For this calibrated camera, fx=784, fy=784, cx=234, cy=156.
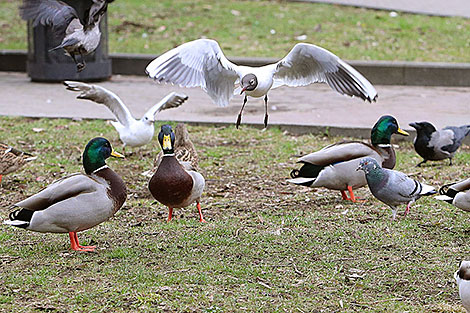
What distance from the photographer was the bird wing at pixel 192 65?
6223mm

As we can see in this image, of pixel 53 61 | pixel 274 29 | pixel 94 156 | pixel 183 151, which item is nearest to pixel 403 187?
→ pixel 183 151

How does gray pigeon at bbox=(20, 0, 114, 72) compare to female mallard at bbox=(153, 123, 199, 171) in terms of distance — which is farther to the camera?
female mallard at bbox=(153, 123, 199, 171)

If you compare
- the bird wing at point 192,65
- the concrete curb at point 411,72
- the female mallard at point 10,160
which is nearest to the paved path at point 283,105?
the concrete curb at point 411,72

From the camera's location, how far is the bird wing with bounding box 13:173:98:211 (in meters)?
5.24

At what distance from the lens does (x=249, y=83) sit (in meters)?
6.06

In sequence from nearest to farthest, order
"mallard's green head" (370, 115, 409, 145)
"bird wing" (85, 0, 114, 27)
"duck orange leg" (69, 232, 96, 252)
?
1. "duck orange leg" (69, 232, 96, 252)
2. "bird wing" (85, 0, 114, 27)
3. "mallard's green head" (370, 115, 409, 145)

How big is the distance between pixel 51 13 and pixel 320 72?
227 centimetres

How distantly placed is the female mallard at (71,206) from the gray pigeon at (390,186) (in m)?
1.94

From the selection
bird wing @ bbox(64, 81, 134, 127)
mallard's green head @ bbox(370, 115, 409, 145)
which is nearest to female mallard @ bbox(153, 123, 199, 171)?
bird wing @ bbox(64, 81, 134, 127)

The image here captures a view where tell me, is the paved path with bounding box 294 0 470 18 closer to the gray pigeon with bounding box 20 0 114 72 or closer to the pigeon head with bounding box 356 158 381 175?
the pigeon head with bounding box 356 158 381 175

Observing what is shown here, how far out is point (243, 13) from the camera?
55.1 ft

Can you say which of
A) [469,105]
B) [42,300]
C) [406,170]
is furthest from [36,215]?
[469,105]

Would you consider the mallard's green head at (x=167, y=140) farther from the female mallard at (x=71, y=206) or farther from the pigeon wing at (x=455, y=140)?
the pigeon wing at (x=455, y=140)

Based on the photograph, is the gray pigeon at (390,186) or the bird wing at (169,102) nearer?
the gray pigeon at (390,186)
